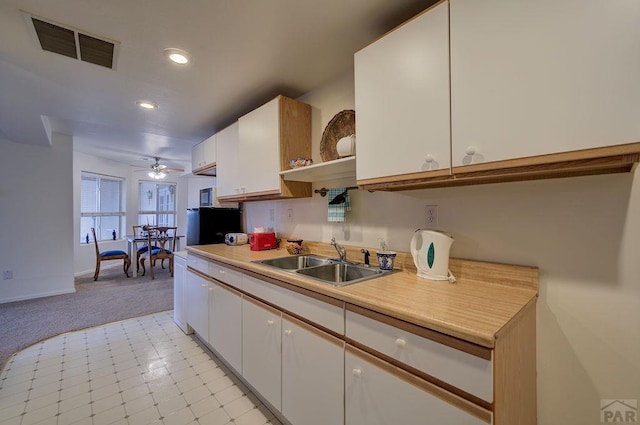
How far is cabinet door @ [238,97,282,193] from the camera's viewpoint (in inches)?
83.1

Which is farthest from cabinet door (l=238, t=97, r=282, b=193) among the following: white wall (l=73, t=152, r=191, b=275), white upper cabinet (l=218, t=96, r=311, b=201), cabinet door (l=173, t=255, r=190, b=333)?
white wall (l=73, t=152, r=191, b=275)

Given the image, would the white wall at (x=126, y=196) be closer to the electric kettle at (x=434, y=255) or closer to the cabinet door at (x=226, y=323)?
the cabinet door at (x=226, y=323)

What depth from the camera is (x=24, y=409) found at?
5.64 feet

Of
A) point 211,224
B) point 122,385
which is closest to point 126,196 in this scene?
point 211,224

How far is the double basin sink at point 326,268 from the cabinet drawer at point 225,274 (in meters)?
0.19

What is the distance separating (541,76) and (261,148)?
1809 millimetres

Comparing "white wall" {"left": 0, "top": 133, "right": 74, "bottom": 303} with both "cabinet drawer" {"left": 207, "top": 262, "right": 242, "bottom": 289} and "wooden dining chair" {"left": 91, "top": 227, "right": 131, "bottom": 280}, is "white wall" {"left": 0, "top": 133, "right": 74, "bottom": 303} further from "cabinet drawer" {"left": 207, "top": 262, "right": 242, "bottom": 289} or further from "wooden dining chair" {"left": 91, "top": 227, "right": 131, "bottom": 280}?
"cabinet drawer" {"left": 207, "top": 262, "right": 242, "bottom": 289}

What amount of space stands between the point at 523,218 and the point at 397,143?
65 centimetres

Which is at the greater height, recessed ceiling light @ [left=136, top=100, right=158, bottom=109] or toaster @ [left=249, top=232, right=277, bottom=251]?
recessed ceiling light @ [left=136, top=100, right=158, bottom=109]

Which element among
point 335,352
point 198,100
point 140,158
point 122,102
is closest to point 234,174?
point 198,100

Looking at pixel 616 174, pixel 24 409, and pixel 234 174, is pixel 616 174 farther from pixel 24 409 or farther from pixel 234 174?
pixel 24 409

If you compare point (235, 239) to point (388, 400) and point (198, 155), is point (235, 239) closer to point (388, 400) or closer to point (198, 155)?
point (198, 155)

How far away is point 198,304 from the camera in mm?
2451

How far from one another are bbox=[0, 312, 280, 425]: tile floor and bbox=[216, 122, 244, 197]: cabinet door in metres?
1.52
